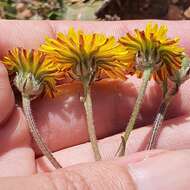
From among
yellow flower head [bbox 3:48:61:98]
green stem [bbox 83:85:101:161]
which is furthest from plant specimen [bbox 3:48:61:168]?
green stem [bbox 83:85:101:161]

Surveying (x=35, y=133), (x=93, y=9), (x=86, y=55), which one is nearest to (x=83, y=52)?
(x=86, y=55)

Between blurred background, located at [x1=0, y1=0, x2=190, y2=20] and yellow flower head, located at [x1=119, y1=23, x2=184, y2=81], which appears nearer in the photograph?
yellow flower head, located at [x1=119, y1=23, x2=184, y2=81]

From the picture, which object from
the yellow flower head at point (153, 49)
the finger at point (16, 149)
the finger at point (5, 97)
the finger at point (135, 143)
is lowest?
the finger at point (135, 143)

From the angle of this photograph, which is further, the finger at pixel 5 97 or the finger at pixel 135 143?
the finger at pixel 135 143

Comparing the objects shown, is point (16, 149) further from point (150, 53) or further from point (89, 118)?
point (150, 53)

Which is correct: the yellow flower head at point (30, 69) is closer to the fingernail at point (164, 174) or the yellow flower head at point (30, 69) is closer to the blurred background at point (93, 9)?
the fingernail at point (164, 174)

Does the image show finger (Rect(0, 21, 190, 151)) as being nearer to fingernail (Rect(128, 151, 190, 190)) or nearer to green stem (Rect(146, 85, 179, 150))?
green stem (Rect(146, 85, 179, 150))

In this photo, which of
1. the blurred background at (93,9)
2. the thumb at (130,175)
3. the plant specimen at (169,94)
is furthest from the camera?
→ the blurred background at (93,9)

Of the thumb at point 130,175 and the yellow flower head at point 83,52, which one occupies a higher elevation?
the yellow flower head at point 83,52

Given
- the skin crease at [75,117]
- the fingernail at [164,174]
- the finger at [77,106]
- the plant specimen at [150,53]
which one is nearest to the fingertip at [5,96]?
the skin crease at [75,117]
